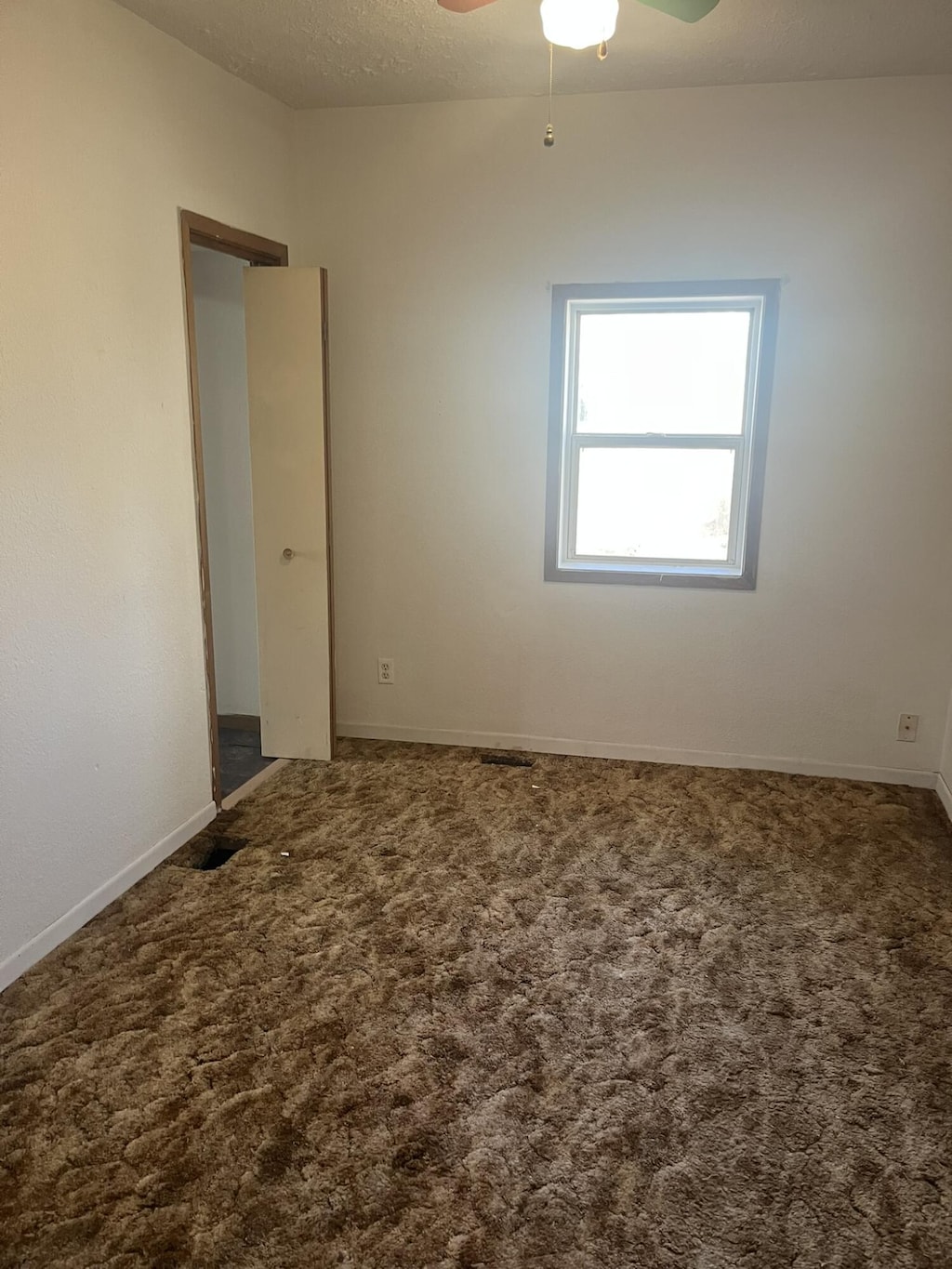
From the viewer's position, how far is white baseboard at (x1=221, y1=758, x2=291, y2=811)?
3471 millimetres

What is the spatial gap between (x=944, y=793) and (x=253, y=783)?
2.93 meters

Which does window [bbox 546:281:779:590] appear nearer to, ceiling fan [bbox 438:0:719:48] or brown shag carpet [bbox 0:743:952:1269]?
brown shag carpet [bbox 0:743:952:1269]

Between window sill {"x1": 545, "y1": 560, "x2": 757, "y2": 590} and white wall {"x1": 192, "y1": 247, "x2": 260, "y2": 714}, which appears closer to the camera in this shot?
window sill {"x1": 545, "y1": 560, "x2": 757, "y2": 590}

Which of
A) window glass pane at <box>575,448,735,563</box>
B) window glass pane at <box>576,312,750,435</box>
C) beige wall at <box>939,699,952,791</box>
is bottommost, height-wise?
beige wall at <box>939,699,952,791</box>

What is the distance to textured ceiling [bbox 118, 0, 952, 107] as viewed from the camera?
2605 mm

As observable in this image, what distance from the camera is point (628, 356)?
3693 mm

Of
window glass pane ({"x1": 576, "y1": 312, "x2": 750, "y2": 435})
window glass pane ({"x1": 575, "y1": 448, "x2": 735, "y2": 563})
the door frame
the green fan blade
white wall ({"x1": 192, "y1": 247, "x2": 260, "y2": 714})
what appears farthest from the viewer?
white wall ({"x1": 192, "y1": 247, "x2": 260, "y2": 714})

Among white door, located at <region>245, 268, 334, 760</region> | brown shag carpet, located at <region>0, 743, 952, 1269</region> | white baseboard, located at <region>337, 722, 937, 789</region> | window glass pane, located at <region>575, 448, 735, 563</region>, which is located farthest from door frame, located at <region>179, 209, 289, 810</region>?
window glass pane, located at <region>575, 448, 735, 563</region>

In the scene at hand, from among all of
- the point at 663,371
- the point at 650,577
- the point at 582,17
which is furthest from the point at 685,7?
the point at 650,577

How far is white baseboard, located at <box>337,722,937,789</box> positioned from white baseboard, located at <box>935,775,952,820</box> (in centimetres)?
4

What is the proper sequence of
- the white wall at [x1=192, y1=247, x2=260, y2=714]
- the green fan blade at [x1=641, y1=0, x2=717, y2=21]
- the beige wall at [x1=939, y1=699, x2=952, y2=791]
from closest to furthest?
the green fan blade at [x1=641, y1=0, x2=717, y2=21] → the beige wall at [x1=939, y1=699, x2=952, y2=791] → the white wall at [x1=192, y1=247, x2=260, y2=714]

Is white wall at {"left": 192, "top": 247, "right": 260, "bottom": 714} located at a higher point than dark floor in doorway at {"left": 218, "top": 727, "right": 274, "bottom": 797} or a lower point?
higher

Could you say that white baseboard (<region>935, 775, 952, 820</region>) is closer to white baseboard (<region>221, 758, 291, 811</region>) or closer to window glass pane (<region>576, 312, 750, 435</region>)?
window glass pane (<region>576, 312, 750, 435</region>)

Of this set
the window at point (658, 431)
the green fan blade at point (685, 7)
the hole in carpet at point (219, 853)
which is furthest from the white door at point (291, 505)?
the green fan blade at point (685, 7)
